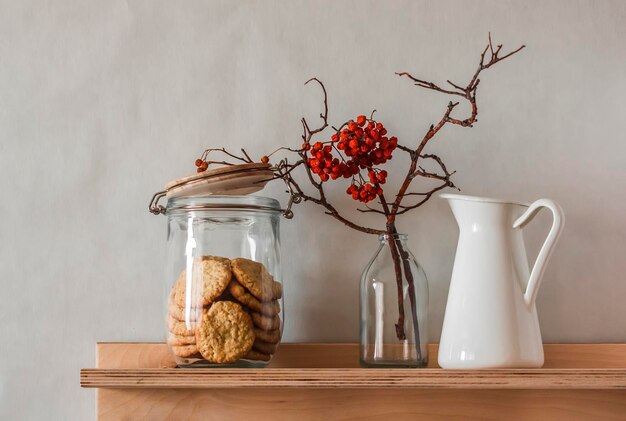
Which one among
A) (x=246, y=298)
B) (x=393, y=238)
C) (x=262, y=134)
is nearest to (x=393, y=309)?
(x=393, y=238)

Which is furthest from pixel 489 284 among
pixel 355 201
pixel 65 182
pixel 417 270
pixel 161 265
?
pixel 65 182

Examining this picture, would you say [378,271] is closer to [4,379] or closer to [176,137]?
[176,137]

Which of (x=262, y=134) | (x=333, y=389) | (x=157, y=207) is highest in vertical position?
(x=262, y=134)

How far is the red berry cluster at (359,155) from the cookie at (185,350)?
10.1 inches

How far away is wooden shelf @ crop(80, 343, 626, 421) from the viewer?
32.1 inches

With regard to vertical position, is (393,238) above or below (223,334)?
above

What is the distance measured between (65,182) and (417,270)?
0.49 metres

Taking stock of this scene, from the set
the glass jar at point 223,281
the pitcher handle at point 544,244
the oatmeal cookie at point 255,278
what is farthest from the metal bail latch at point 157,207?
the pitcher handle at point 544,244

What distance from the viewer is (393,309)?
92 cm

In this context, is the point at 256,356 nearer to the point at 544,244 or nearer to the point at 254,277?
the point at 254,277

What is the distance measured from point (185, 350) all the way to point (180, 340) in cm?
1

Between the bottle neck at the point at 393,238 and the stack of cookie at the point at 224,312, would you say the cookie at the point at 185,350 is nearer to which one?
the stack of cookie at the point at 224,312

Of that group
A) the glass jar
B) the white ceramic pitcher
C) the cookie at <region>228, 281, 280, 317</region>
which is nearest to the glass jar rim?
the glass jar

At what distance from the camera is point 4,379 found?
0.99m
